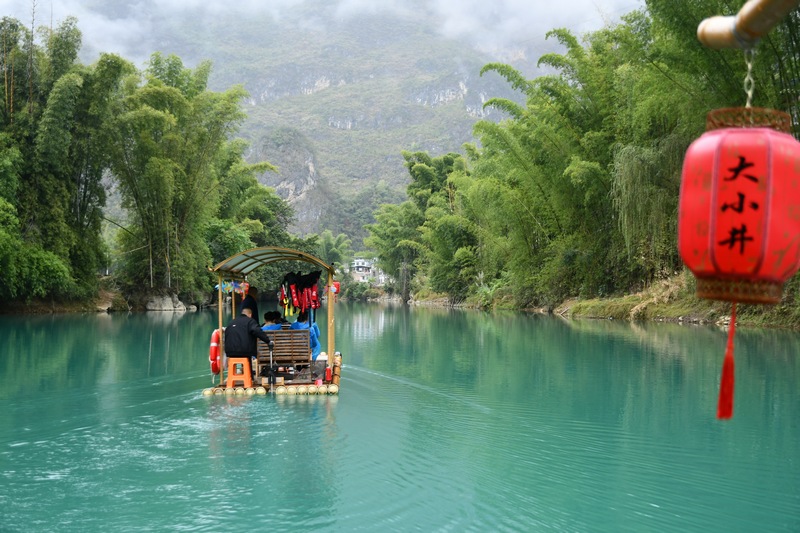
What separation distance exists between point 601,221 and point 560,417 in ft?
62.3

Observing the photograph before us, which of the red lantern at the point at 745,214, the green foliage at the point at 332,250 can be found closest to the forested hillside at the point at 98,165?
the red lantern at the point at 745,214

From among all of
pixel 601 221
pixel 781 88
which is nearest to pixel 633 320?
pixel 601 221

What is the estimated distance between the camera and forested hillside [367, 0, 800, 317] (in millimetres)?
12375

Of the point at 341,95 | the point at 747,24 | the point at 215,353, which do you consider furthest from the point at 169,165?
the point at 341,95

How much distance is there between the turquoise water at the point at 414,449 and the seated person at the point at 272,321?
1286mm

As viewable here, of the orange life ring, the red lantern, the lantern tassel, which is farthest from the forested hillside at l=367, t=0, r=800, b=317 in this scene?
the lantern tassel

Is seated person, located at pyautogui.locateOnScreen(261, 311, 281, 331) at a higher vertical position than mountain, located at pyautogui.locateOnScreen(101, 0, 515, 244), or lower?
lower

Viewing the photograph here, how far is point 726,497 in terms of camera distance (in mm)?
5215

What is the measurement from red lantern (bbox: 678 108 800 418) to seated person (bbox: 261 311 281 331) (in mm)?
7739

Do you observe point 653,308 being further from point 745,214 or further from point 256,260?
point 745,214

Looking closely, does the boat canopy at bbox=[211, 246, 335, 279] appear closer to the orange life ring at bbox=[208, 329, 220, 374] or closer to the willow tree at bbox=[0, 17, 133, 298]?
the orange life ring at bbox=[208, 329, 220, 374]

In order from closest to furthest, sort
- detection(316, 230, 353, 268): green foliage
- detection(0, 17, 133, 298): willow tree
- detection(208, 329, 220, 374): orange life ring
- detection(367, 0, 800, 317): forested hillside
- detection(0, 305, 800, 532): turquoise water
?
detection(0, 305, 800, 532): turquoise water, detection(208, 329, 220, 374): orange life ring, detection(367, 0, 800, 317): forested hillside, detection(0, 17, 133, 298): willow tree, detection(316, 230, 353, 268): green foliage

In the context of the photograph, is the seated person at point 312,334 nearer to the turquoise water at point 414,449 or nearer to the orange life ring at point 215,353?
the turquoise water at point 414,449

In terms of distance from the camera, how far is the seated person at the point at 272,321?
33.7 ft
